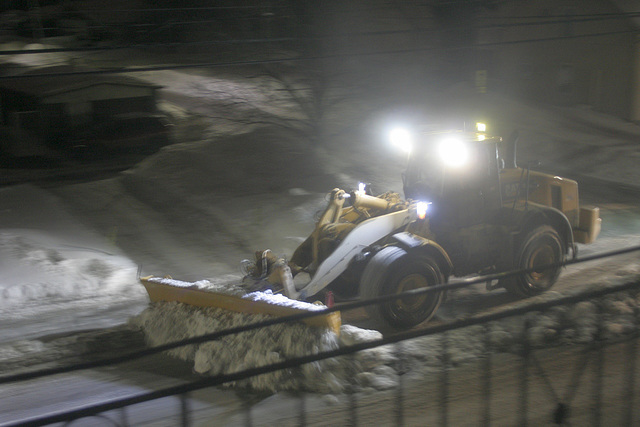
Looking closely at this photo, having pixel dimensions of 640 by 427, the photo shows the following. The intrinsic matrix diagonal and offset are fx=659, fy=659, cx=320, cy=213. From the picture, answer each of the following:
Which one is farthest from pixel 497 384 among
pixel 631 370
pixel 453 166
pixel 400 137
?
pixel 400 137

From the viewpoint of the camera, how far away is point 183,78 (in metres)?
26.8

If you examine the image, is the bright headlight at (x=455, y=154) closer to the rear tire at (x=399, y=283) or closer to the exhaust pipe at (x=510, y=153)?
the exhaust pipe at (x=510, y=153)

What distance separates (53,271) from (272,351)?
527 centimetres

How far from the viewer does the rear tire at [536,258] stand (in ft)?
28.8

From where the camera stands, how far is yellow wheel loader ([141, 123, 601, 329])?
25.2ft

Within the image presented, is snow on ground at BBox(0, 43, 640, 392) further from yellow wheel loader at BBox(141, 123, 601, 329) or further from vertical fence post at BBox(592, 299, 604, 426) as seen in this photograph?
yellow wheel loader at BBox(141, 123, 601, 329)

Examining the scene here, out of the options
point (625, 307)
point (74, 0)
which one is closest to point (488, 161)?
point (625, 307)

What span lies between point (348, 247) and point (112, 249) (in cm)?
584

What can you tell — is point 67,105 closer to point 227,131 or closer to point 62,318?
point 227,131

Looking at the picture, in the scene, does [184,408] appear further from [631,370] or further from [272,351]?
[272,351]

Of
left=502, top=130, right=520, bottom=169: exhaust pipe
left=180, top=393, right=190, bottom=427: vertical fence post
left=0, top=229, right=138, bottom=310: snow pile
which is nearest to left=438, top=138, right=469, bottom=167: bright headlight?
left=502, top=130, right=520, bottom=169: exhaust pipe

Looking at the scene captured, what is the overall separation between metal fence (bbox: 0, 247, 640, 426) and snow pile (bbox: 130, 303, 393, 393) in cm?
44

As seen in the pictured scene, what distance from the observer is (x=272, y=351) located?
250 inches

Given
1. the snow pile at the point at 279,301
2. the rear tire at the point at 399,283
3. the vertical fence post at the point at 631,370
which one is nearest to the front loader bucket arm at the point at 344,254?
the rear tire at the point at 399,283
